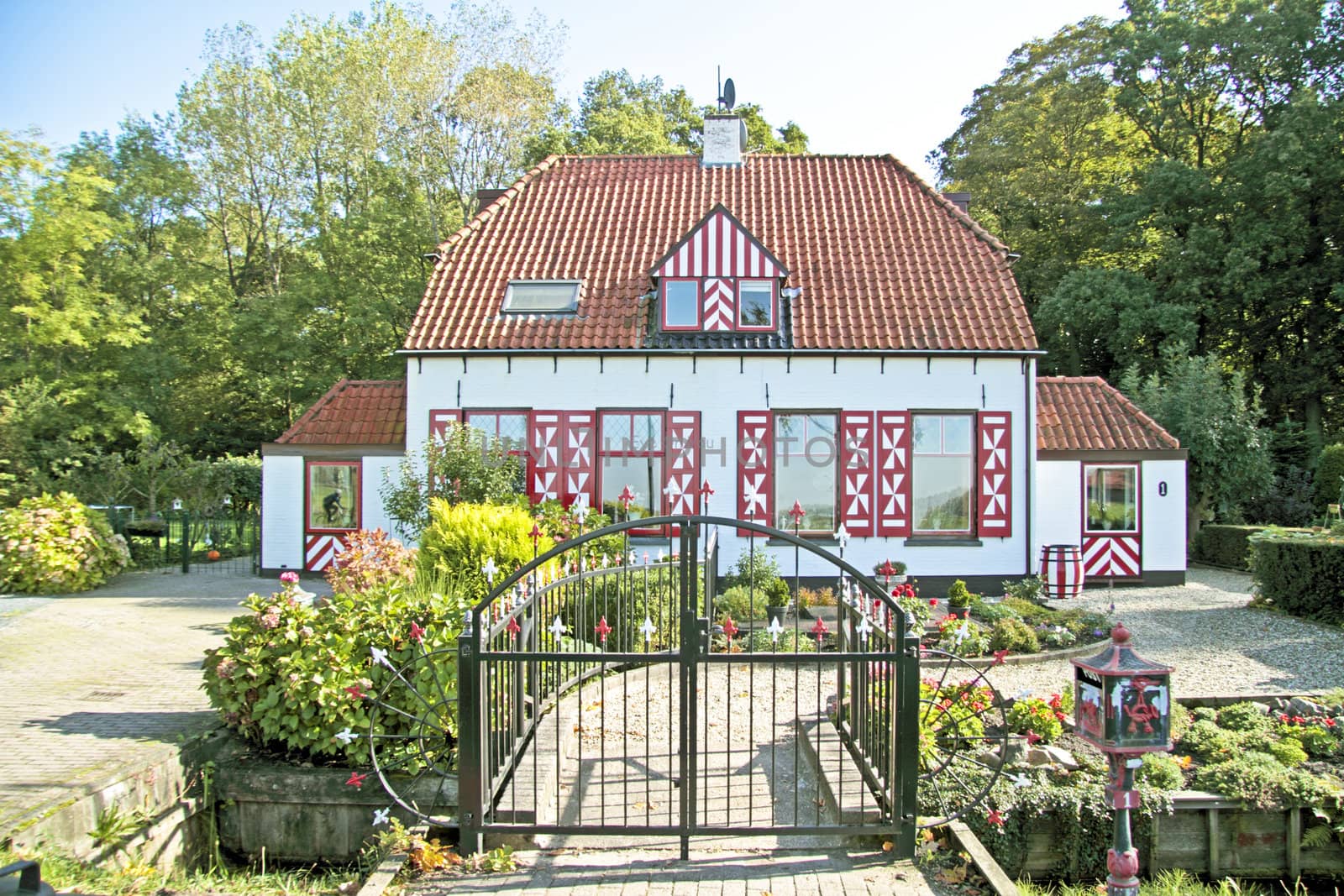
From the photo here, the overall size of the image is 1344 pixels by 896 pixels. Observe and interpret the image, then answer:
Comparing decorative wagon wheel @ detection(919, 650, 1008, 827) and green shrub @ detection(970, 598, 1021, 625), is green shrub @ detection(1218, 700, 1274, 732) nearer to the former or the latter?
decorative wagon wheel @ detection(919, 650, 1008, 827)

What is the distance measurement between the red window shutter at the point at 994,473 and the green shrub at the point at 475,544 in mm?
7749

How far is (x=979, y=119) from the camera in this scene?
3141 cm

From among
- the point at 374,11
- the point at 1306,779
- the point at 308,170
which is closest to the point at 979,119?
the point at 374,11

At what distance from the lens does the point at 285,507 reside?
49.1 ft

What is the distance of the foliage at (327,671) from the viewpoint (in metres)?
5.96

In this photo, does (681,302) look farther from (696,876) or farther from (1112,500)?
(696,876)

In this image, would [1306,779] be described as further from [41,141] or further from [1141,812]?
[41,141]

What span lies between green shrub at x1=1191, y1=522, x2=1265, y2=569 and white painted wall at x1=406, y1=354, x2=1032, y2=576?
5.89 metres

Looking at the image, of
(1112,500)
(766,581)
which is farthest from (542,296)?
(1112,500)

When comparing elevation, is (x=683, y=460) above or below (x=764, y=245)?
below

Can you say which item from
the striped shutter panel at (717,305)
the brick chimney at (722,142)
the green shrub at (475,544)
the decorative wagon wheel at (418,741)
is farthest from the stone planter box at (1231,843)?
the brick chimney at (722,142)

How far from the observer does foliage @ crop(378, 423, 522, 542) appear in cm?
1264

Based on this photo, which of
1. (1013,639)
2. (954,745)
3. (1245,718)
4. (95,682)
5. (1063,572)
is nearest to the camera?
(954,745)

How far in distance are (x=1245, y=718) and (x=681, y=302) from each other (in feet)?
30.4
